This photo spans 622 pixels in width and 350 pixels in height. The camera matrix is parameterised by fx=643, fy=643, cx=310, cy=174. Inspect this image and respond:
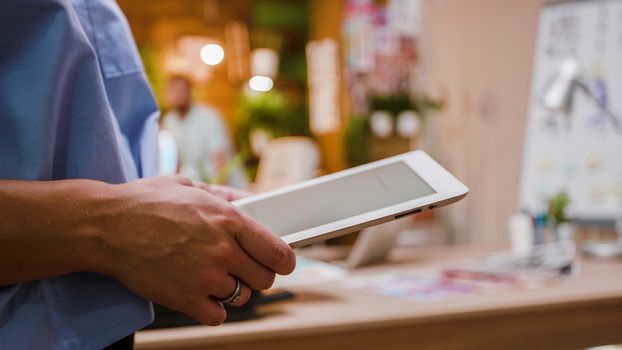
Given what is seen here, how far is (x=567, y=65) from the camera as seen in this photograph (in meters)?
2.17

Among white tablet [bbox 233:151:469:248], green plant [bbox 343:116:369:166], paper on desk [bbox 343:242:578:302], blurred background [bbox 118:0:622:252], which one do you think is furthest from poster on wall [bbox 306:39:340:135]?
white tablet [bbox 233:151:469:248]

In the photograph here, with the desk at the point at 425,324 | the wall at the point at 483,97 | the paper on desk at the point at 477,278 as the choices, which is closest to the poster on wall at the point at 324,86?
the wall at the point at 483,97

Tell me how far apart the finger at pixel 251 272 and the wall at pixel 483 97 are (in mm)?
2185

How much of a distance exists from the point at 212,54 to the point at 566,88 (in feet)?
21.7

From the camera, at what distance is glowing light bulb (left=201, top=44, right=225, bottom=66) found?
8.14 m

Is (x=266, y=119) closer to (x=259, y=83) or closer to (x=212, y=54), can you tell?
(x=259, y=83)

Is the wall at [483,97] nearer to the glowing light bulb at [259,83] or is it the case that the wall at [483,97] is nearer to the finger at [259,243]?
the finger at [259,243]

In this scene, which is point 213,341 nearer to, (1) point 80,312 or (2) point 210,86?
→ (1) point 80,312

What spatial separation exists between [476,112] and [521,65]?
45 cm

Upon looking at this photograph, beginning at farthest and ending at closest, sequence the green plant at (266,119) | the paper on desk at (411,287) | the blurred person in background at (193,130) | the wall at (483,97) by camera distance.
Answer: the green plant at (266,119)
the blurred person in background at (193,130)
the wall at (483,97)
the paper on desk at (411,287)

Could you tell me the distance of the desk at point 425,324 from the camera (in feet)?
3.33

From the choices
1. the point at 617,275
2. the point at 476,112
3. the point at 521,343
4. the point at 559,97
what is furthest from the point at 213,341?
the point at 476,112

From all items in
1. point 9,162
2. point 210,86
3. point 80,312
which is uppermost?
point 9,162

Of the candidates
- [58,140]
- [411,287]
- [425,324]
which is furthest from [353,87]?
[58,140]
